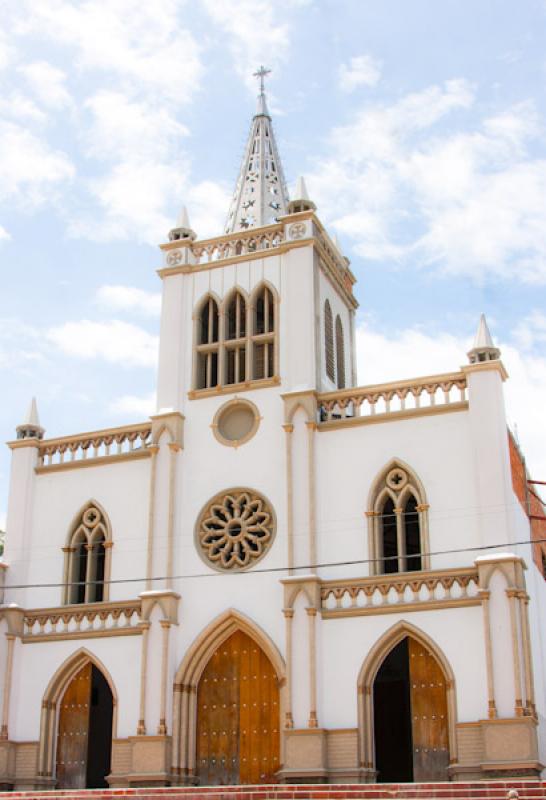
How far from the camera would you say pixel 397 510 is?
26.3 m

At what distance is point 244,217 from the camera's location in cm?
3419

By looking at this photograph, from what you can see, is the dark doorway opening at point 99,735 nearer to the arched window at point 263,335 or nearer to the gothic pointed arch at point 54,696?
the gothic pointed arch at point 54,696

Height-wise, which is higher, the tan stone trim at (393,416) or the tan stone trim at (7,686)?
the tan stone trim at (393,416)

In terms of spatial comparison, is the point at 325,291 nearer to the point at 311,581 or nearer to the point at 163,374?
the point at 163,374

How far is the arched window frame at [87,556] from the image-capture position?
29125mm

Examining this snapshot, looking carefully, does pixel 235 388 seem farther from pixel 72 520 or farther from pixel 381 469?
pixel 72 520

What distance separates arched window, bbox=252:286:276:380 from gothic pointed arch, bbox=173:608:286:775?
679 centimetres

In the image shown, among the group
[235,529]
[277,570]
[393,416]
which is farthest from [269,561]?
[393,416]

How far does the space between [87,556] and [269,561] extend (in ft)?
17.8

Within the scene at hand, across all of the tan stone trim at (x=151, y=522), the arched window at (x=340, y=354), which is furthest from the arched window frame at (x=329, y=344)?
the tan stone trim at (x=151, y=522)

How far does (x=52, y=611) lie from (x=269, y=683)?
632 centimetres

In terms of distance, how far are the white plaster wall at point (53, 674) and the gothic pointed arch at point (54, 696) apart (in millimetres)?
96

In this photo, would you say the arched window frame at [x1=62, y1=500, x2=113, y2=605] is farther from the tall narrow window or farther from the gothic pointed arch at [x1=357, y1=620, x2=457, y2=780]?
the gothic pointed arch at [x1=357, y1=620, x2=457, y2=780]

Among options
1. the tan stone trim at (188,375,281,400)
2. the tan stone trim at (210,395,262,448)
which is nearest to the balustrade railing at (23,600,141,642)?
the tan stone trim at (210,395,262,448)
